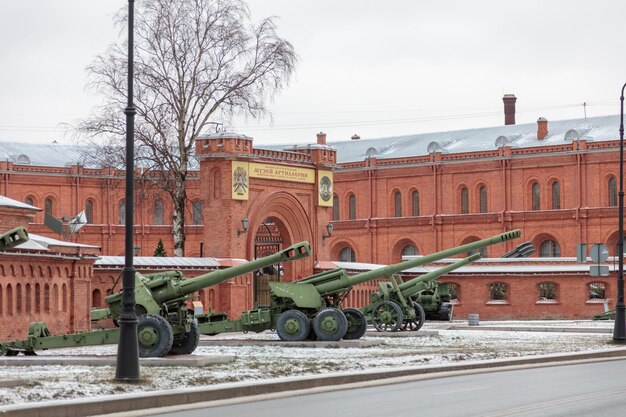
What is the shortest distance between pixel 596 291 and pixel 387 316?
74.6ft

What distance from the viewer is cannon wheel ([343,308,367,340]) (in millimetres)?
33844

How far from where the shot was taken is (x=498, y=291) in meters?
59.8

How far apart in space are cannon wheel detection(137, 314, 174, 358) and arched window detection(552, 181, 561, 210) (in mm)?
52448

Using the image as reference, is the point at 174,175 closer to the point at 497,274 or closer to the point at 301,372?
the point at 497,274

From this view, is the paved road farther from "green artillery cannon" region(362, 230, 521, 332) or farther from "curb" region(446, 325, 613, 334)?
"curb" region(446, 325, 613, 334)

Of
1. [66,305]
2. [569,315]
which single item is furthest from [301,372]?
[569,315]

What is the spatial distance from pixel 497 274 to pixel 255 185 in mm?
15879

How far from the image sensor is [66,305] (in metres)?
36.8

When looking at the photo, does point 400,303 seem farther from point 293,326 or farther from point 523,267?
point 523,267

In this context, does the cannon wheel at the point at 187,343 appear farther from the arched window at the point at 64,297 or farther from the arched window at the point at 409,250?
the arched window at the point at 409,250

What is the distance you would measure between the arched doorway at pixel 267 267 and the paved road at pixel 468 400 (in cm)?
2485

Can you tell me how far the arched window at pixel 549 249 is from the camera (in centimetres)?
7538

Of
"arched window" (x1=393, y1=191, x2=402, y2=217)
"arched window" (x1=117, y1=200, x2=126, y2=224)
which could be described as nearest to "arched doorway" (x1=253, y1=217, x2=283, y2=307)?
"arched window" (x1=117, y1=200, x2=126, y2=224)

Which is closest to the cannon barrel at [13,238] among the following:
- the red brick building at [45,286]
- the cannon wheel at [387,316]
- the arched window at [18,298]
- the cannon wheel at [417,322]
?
the red brick building at [45,286]
